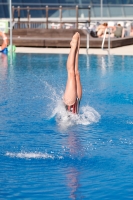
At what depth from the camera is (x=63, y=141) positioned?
824 centimetres

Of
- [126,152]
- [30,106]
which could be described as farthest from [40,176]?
[30,106]

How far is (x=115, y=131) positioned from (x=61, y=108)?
1116 millimetres

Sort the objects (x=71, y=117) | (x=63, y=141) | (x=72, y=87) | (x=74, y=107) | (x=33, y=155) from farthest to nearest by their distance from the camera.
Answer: (x=71, y=117) → (x=74, y=107) → (x=72, y=87) → (x=63, y=141) → (x=33, y=155)

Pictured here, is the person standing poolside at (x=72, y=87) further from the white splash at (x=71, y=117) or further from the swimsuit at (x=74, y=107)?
the white splash at (x=71, y=117)

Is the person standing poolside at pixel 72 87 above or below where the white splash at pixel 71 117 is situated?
above

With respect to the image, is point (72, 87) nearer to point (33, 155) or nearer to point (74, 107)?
point (74, 107)

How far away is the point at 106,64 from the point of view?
19.2 m

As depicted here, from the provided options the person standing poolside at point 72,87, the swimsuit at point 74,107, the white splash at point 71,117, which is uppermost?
the person standing poolside at point 72,87

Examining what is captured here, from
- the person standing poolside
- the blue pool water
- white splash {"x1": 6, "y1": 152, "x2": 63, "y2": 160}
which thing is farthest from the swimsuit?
white splash {"x1": 6, "y1": 152, "x2": 63, "y2": 160}

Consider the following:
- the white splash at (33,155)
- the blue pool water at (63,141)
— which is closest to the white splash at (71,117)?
the blue pool water at (63,141)

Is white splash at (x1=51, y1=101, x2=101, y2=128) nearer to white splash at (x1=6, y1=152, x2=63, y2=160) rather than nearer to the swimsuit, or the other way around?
the swimsuit

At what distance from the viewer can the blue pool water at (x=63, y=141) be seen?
6.25 meters

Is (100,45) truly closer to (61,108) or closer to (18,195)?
(61,108)

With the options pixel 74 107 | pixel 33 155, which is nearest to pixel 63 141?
pixel 33 155
